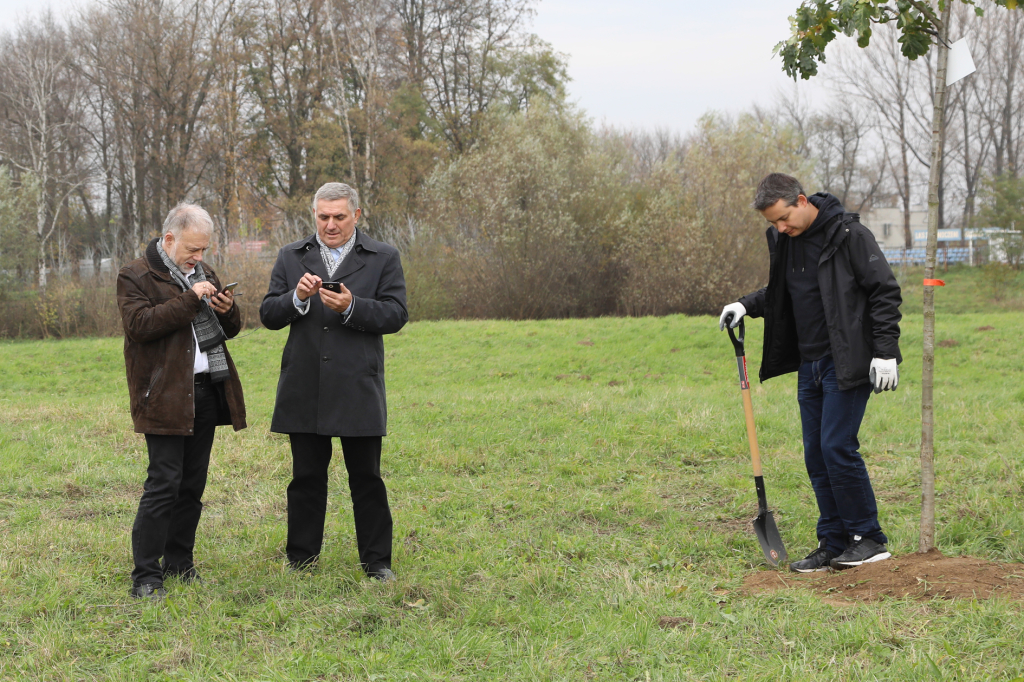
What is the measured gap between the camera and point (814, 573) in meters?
4.32

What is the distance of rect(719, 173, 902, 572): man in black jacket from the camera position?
159 inches

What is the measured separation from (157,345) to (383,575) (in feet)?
5.35

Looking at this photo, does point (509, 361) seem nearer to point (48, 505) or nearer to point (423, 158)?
point (48, 505)

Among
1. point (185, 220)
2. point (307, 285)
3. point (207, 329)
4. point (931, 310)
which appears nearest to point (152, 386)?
point (207, 329)

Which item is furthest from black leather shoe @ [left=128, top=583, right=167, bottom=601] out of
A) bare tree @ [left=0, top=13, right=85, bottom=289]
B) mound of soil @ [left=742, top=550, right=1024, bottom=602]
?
bare tree @ [left=0, top=13, right=85, bottom=289]

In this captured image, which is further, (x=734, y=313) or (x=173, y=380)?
(x=734, y=313)

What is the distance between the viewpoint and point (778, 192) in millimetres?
4195

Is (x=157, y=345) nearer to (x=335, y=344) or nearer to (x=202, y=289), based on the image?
(x=202, y=289)

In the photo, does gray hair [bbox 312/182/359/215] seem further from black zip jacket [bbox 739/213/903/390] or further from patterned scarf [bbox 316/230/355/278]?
black zip jacket [bbox 739/213/903/390]

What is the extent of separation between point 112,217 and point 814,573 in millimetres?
38143

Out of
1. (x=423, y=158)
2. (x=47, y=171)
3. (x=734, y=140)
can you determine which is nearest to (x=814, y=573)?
(x=734, y=140)

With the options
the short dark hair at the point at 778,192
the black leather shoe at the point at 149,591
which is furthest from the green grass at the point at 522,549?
the short dark hair at the point at 778,192

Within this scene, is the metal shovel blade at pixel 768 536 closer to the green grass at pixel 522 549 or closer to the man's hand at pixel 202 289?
the green grass at pixel 522 549

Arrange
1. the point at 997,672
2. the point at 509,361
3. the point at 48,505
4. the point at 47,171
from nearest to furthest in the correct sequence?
the point at 997,672 < the point at 48,505 < the point at 509,361 < the point at 47,171
